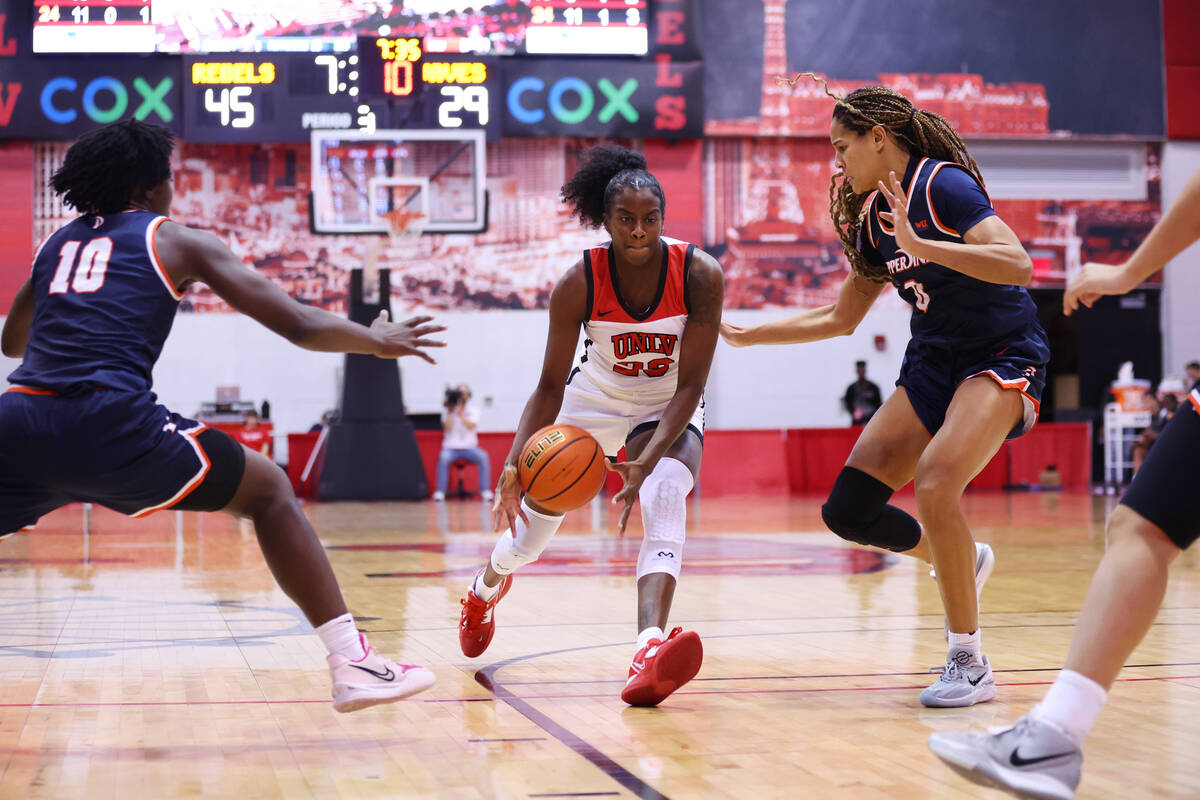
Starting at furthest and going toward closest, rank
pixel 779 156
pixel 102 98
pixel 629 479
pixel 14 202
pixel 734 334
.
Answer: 1. pixel 779 156
2. pixel 14 202
3. pixel 102 98
4. pixel 734 334
5. pixel 629 479

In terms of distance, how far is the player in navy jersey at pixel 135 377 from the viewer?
3.19m

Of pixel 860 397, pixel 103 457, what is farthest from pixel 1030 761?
pixel 860 397

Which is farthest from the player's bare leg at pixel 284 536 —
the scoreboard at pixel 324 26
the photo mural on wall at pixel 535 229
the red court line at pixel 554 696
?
the scoreboard at pixel 324 26

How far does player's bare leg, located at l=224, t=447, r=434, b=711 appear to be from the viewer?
3416 millimetres

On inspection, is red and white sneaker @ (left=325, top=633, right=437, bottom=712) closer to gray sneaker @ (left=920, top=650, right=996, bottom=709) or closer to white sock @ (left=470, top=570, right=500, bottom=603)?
white sock @ (left=470, top=570, right=500, bottom=603)

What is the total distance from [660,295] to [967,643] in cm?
158

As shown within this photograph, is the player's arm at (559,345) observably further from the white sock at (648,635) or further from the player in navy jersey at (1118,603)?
the player in navy jersey at (1118,603)

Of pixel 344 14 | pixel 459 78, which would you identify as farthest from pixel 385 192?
pixel 344 14

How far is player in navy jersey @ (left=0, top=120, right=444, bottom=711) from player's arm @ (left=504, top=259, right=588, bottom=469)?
41.6 inches

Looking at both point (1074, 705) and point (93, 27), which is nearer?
point (1074, 705)

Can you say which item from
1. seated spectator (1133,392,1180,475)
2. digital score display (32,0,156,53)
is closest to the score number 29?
digital score display (32,0,156,53)

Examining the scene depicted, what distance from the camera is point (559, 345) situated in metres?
4.50

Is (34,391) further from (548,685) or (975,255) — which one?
(975,255)

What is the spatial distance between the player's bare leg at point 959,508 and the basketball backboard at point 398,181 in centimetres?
1237
